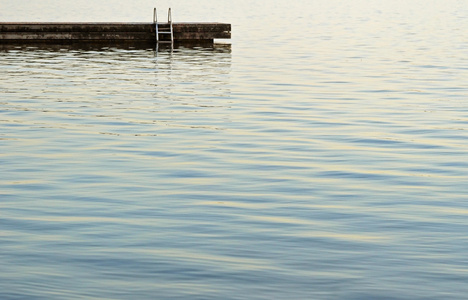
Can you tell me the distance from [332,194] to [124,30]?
33.7 metres

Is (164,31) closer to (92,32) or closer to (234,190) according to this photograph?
(92,32)

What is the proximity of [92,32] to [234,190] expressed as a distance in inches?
1300

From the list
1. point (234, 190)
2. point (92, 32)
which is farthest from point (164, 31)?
point (234, 190)

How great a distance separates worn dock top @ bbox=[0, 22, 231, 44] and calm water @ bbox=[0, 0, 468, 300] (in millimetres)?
17519

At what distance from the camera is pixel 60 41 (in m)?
42.9

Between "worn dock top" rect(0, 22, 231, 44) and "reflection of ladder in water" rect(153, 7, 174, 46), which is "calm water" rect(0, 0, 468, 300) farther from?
"reflection of ladder in water" rect(153, 7, 174, 46)

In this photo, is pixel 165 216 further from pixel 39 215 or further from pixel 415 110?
pixel 415 110

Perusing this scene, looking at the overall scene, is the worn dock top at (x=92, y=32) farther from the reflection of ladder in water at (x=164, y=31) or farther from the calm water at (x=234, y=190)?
the calm water at (x=234, y=190)

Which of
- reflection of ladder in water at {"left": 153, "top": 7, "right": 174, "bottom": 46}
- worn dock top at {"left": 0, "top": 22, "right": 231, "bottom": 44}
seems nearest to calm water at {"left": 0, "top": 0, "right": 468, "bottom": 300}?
worn dock top at {"left": 0, "top": 22, "right": 231, "bottom": 44}

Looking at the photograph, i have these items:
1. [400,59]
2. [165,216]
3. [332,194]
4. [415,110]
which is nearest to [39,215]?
[165,216]

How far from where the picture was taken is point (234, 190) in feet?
36.8

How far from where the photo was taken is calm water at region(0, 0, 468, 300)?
768cm

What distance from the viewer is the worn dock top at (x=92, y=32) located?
42625 millimetres

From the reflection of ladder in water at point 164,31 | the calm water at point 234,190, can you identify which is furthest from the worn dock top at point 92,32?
the calm water at point 234,190
